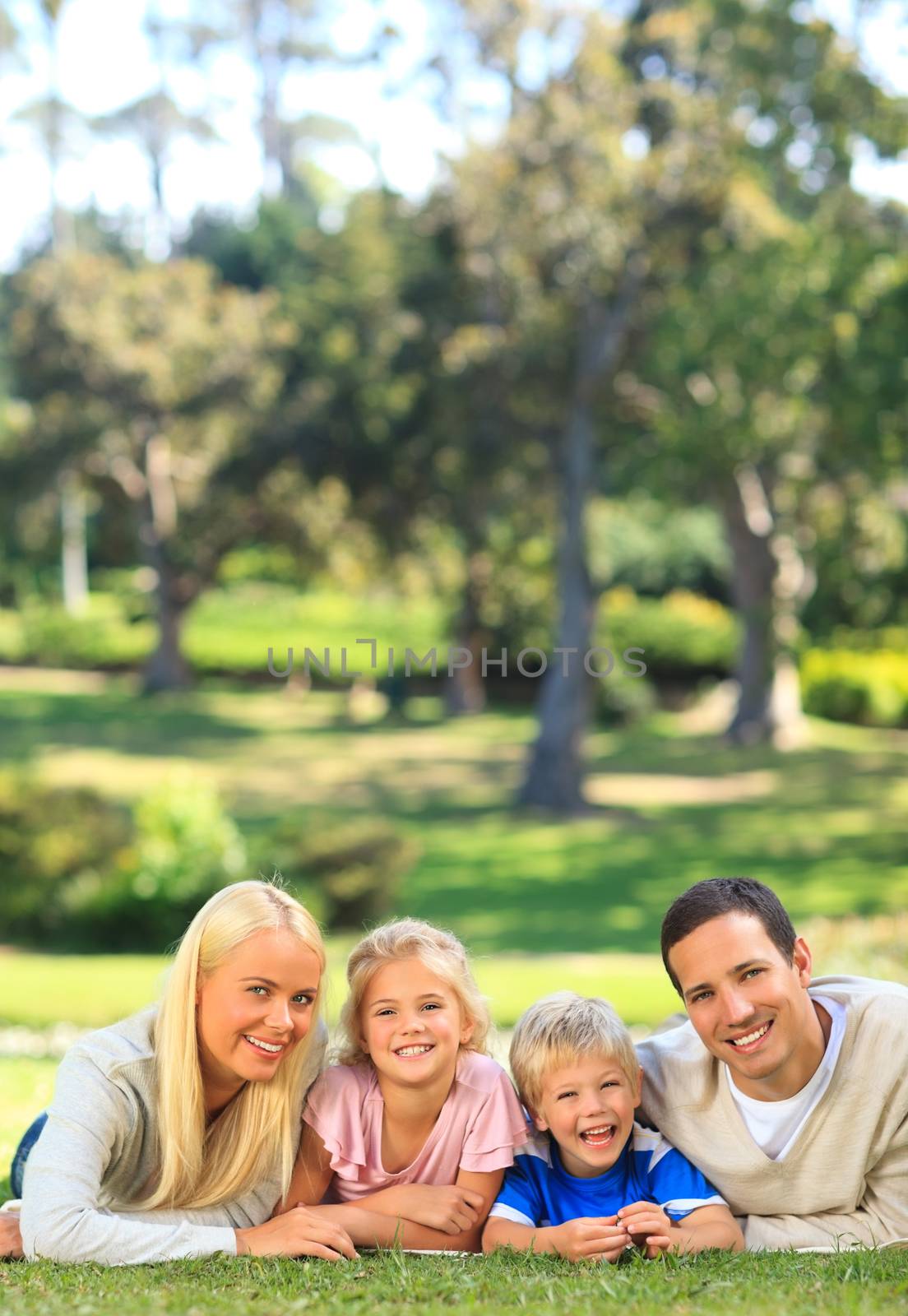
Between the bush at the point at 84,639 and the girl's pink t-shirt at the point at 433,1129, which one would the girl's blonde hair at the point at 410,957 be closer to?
the girl's pink t-shirt at the point at 433,1129

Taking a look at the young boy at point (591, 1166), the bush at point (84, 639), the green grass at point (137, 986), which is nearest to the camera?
the young boy at point (591, 1166)

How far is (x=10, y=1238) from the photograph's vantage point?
307 cm

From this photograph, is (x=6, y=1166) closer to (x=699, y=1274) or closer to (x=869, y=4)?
(x=699, y=1274)

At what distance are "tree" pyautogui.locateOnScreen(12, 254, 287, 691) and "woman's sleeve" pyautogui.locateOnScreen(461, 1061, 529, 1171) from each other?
2612cm

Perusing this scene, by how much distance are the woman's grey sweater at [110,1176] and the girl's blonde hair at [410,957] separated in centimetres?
11

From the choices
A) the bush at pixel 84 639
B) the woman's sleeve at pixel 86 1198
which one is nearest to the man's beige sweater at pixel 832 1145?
the woman's sleeve at pixel 86 1198

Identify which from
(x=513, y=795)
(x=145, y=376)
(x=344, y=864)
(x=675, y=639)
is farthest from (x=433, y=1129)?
(x=675, y=639)

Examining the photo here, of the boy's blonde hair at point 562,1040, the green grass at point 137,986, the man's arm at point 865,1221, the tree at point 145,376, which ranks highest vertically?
the tree at point 145,376

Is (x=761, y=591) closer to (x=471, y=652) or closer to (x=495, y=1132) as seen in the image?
(x=471, y=652)

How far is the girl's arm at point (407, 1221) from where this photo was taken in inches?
120

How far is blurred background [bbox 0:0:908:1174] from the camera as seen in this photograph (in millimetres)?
13492

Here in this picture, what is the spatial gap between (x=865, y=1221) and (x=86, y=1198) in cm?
161

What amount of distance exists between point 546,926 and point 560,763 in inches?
223

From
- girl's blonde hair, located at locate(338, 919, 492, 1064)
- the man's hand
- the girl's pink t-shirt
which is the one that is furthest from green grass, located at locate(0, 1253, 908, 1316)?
girl's blonde hair, located at locate(338, 919, 492, 1064)
